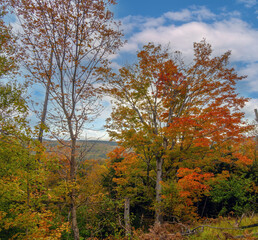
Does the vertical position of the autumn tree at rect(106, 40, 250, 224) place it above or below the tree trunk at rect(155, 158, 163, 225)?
above

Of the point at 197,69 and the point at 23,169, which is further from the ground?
the point at 197,69

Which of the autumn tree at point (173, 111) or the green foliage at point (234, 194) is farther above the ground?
the autumn tree at point (173, 111)

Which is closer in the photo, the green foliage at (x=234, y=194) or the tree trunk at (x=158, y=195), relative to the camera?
the tree trunk at (x=158, y=195)

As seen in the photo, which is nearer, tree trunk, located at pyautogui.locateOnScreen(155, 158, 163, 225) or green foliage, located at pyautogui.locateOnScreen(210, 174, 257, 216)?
tree trunk, located at pyautogui.locateOnScreen(155, 158, 163, 225)

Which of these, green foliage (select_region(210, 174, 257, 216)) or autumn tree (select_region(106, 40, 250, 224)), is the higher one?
autumn tree (select_region(106, 40, 250, 224))

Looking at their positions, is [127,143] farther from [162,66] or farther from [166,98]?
[162,66]

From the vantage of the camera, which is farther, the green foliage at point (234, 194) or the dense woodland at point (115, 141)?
the green foliage at point (234, 194)

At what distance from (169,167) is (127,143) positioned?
4.01 m

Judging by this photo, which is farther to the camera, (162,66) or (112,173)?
(112,173)

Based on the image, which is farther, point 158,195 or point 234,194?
point 234,194

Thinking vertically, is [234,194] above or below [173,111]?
below

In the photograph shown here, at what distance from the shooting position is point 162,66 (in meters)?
11.8

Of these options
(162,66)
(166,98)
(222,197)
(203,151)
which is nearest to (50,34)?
(162,66)

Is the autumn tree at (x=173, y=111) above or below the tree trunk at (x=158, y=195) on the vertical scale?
above
